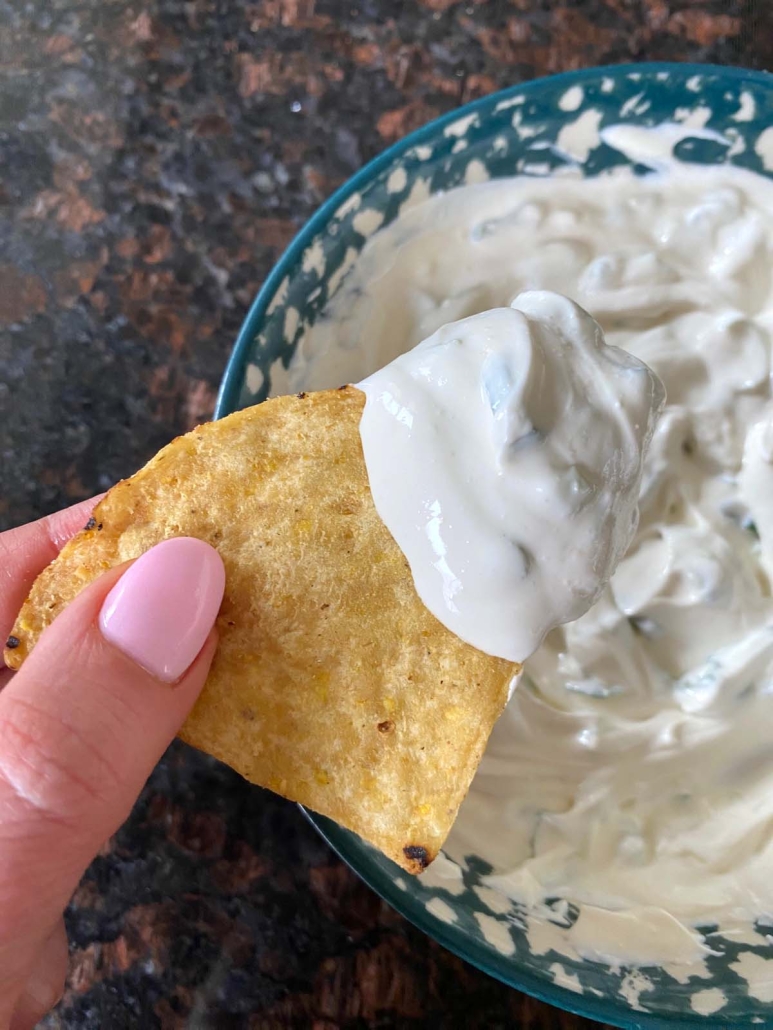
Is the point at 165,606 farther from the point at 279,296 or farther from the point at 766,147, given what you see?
the point at 766,147

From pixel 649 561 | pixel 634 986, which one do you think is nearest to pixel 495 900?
pixel 634 986

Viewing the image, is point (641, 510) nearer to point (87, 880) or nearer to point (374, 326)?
point (374, 326)

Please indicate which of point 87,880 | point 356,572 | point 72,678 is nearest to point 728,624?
point 356,572

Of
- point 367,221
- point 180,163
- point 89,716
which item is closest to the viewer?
point 89,716

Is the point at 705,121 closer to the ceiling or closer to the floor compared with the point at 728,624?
closer to the ceiling

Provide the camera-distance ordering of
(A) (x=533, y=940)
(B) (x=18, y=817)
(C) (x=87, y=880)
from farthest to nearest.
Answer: (C) (x=87, y=880), (A) (x=533, y=940), (B) (x=18, y=817)
